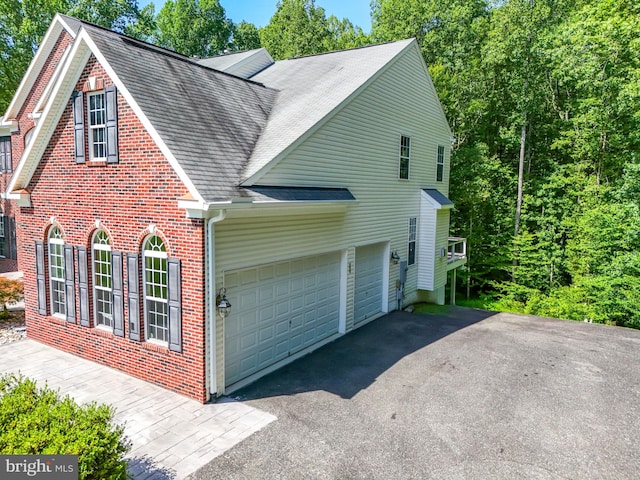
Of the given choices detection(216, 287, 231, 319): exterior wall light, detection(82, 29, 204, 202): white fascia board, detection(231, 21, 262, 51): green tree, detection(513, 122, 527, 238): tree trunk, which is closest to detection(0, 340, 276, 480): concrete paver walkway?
detection(216, 287, 231, 319): exterior wall light

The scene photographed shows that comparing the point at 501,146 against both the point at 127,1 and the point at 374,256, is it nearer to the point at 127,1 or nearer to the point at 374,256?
the point at 374,256

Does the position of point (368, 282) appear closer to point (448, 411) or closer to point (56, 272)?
point (448, 411)

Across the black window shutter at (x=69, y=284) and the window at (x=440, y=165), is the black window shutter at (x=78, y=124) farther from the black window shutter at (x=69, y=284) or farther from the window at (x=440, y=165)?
the window at (x=440, y=165)

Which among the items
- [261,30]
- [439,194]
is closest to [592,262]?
[439,194]

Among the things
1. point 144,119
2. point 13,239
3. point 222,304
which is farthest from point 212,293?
point 13,239

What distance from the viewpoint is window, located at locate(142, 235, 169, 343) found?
8.70m

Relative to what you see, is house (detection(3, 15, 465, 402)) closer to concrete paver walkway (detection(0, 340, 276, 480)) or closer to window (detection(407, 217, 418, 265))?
concrete paver walkway (detection(0, 340, 276, 480))

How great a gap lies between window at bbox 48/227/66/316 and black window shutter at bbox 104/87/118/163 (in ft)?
10.1

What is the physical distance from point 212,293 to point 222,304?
1.05 feet

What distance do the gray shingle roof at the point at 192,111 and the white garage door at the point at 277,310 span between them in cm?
218

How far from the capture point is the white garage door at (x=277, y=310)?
30.1 ft

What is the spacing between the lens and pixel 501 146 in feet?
91.1

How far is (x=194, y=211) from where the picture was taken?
25.4 feet

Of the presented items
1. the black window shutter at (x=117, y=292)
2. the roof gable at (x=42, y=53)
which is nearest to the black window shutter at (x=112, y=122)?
the black window shutter at (x=117, y=292)
